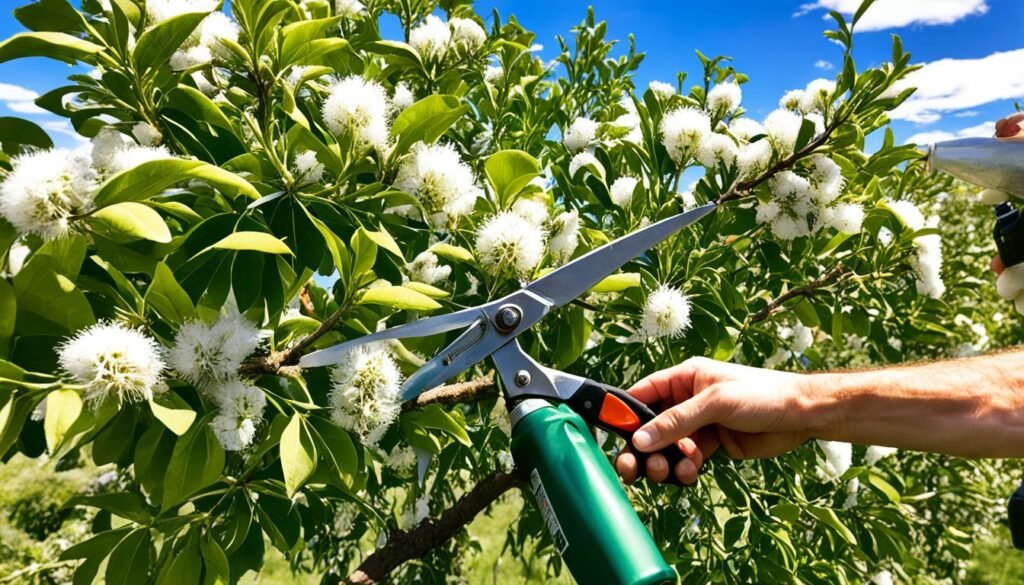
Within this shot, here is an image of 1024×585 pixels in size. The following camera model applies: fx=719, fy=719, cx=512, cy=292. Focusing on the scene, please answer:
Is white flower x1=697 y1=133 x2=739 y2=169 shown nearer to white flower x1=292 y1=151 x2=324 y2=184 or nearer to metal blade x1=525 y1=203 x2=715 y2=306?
metal blade x1=525 y1=203 x2=715 y2=306

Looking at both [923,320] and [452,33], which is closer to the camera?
[452,33]

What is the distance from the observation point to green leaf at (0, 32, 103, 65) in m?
0.78

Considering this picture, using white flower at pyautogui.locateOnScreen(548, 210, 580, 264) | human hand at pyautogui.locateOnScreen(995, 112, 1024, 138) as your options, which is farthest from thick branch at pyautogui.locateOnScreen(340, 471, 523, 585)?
human hand at pyautogui.locateOnScreen(995, 112, 1024, 138)

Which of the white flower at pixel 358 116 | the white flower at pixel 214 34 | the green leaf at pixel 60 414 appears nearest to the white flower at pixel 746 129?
the white flower at pixel 358 116

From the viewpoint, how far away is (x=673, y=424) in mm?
1079

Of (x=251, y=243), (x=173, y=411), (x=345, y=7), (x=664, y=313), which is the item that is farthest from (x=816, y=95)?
(x=173, y=411)

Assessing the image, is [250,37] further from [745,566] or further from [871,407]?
[745,566]

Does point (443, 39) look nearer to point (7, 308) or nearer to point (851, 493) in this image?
point (7, 308)

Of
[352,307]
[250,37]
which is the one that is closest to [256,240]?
[352,307]

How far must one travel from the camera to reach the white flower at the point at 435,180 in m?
1.01

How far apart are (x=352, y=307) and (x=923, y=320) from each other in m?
1.55

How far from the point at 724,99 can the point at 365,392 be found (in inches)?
42.7

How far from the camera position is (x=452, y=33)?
4.71 feet

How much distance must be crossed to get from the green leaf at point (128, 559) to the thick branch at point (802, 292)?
3.99 feet
